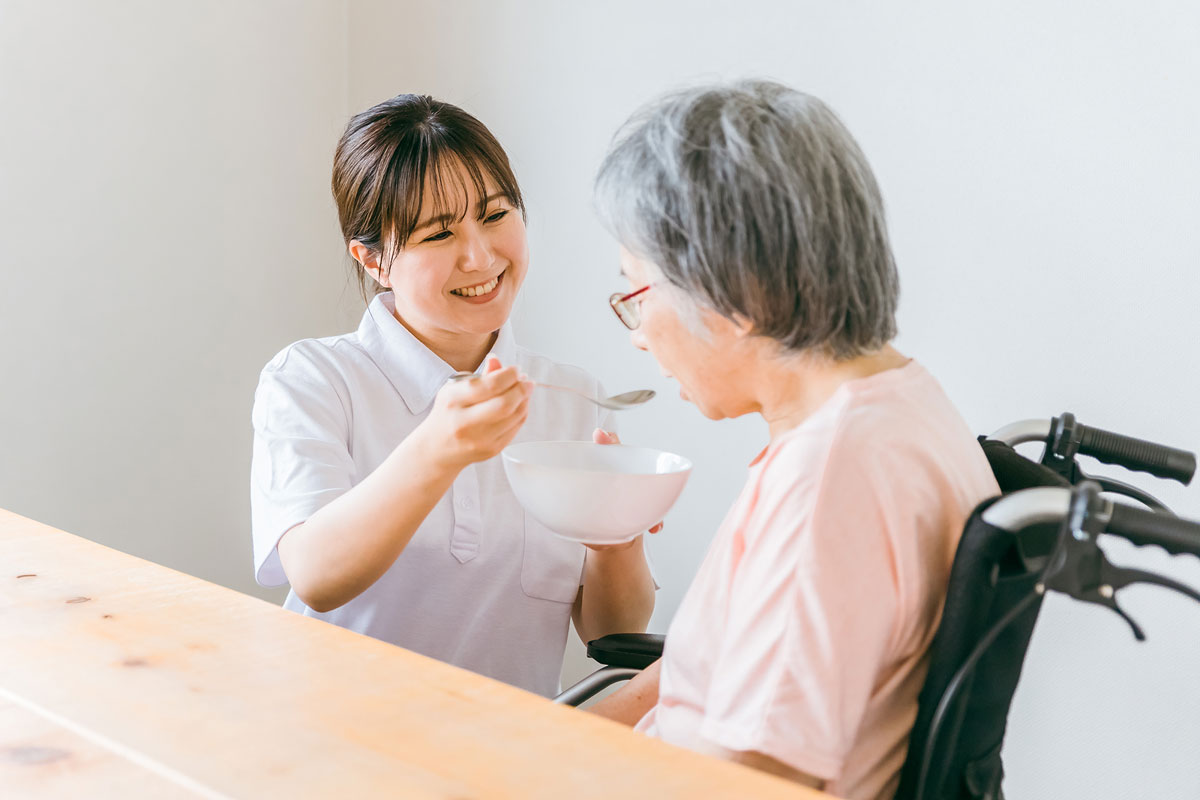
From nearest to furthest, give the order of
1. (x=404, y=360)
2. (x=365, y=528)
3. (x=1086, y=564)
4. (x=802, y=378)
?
(x=1086, y=564) → (x=802, y=378) → (x=365, y=528) → (x=404, y=360)

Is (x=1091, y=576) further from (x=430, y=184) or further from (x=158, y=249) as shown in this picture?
(x=158, y=249)

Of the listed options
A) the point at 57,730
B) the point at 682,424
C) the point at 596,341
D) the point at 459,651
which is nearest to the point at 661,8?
the point at 596,341

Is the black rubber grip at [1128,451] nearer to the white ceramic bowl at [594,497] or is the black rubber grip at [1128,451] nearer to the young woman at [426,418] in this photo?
the white ceramic bowl at [594,497]

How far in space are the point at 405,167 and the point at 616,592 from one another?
699 mm

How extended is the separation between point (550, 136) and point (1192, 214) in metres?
1.40

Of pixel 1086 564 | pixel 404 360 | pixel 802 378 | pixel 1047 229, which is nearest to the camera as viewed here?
pixel 1086 564

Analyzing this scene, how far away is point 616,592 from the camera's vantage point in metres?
1.56

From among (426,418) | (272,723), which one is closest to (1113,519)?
(272,723)

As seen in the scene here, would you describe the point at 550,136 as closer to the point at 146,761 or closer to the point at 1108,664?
the point at 1108,664

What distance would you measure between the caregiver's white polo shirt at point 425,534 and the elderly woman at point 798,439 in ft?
2.19

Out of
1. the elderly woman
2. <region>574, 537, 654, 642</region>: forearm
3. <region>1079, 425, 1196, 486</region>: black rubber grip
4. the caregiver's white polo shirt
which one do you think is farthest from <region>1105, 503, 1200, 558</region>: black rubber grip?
the caregiver's white polo shirt

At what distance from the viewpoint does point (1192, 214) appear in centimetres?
166

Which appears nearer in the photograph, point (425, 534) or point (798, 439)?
point (798, 439)

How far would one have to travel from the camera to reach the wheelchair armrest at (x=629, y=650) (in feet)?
4.51
